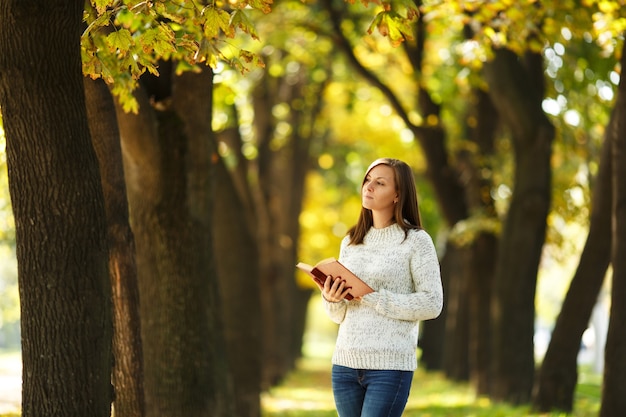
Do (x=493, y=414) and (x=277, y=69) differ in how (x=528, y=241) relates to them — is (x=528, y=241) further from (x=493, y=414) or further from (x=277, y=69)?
(x=277, y=69)

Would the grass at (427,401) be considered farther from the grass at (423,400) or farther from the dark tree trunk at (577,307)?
the dark tree trunk at (577,307)

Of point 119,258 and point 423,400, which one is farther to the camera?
point 423,400

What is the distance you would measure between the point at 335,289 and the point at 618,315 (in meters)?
4.57

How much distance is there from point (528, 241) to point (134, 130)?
7.12m

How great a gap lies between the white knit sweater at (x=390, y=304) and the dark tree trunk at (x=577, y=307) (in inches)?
218

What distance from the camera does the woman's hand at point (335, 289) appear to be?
5590 mm

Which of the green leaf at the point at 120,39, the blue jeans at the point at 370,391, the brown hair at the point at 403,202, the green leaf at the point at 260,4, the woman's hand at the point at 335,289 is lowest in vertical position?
the blue jeans at the point at 370,391

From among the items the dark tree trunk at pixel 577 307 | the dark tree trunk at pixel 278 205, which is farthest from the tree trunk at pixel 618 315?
the dark tree trunk at pixel 278 205

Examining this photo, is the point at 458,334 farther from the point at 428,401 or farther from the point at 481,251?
the point at 428,401

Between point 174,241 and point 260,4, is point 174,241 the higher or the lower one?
the lower one

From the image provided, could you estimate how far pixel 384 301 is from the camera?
5.60 metres

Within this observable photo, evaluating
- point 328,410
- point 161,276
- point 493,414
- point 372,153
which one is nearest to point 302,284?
point 372,153

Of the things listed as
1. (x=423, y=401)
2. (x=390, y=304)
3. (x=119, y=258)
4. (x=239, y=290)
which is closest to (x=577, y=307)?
(x=239, y=290)

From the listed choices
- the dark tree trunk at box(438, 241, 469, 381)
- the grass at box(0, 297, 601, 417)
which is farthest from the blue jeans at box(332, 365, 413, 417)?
the dark tree trunk at box(438, 241, 469, 381)
